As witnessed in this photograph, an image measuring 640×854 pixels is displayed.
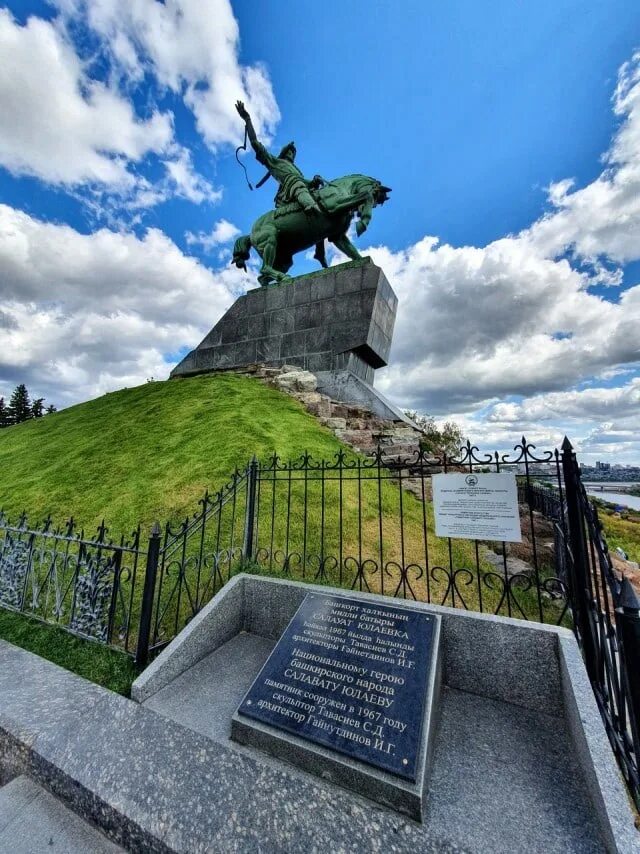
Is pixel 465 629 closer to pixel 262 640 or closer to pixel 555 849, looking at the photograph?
pixel 555 849

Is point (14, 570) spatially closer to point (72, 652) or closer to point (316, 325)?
point (72, 652)

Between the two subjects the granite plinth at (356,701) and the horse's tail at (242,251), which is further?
the horse's tail at (242,251)

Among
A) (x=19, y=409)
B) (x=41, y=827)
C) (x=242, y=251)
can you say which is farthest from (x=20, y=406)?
(x=41, y=827)

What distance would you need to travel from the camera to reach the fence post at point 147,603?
3.22 meters

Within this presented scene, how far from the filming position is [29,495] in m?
7.03

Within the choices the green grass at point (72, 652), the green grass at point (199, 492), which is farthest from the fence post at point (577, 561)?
the green grass at point (72, 652)

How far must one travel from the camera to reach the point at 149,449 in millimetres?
7891

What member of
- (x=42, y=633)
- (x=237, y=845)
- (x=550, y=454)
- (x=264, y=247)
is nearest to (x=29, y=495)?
(x=42, y=633)

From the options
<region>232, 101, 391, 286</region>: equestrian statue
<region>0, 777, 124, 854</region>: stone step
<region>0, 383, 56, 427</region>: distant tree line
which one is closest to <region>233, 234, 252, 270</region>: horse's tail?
<region>232, 101, 391, 286</region>: equestrian statue

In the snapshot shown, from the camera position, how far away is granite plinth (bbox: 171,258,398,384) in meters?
11.5

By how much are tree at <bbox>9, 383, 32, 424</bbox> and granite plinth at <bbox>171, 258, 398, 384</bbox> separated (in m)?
36.3

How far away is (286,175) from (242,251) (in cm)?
287

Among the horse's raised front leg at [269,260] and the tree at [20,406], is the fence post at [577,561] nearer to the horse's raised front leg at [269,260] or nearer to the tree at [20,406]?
the horse's raised front leg at [269,260]

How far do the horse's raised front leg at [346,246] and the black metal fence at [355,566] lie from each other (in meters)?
8.57
